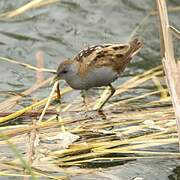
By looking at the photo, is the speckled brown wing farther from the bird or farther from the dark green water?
the dark green water

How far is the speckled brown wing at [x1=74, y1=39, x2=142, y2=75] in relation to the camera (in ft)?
20.5

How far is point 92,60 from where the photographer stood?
245 inches

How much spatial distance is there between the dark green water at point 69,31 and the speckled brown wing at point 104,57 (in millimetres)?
1052

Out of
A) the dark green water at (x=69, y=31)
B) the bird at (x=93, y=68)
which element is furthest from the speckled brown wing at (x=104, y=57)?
the dark green water at (x=69, y=31)

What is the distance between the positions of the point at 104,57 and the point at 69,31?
285 centimetres

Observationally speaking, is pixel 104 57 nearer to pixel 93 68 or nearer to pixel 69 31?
pixel 93 68

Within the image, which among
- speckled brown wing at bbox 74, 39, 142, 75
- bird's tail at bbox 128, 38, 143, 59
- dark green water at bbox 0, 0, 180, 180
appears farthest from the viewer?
dark green water at bbox 0, 0, 180, 180

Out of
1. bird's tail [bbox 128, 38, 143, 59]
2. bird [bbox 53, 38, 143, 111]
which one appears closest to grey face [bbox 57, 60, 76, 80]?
bird [bbox 53, 38, 143, 111]

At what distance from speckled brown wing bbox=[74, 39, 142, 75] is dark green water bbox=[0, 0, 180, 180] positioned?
1.05m

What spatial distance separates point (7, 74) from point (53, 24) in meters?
1.64

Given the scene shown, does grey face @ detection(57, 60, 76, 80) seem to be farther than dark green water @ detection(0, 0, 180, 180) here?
No

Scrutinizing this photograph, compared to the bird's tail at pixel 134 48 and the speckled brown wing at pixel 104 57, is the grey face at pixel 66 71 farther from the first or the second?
the bird's tail at pixel 134 48

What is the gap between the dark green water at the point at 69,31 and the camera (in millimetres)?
8117

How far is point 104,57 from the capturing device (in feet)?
20.6
